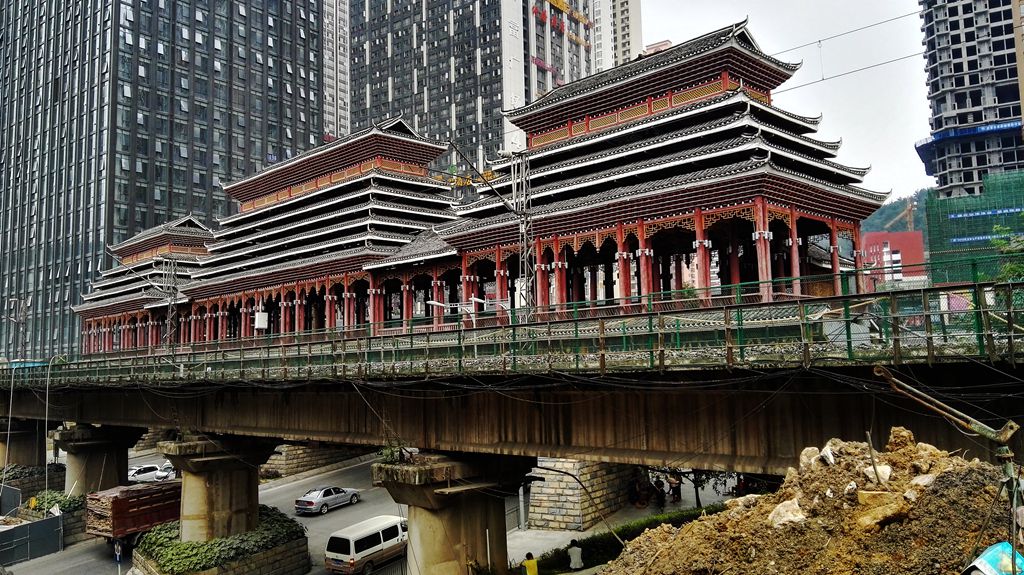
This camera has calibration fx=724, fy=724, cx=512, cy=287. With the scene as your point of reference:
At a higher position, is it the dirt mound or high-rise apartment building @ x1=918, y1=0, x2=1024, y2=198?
high-rise apartment building @ x1=918, y1=0, x2=1024, y2=198

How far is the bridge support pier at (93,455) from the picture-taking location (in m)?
40.6

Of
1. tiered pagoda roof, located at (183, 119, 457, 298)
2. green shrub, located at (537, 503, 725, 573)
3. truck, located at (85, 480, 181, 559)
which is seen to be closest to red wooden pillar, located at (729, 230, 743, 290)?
green shrub, located at (537, 503, 725, 573)

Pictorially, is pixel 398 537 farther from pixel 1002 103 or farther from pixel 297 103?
pixel 1002 103

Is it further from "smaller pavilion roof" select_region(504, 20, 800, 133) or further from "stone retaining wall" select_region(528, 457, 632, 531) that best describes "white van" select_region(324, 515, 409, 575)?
"smaller pavilion roof" select_region(504, 20, 800, 133)

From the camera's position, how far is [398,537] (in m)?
30.5

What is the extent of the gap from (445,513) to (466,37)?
11996 cm

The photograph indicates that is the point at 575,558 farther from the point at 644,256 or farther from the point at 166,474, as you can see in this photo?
the point at 166,474

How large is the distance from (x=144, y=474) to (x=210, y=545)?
22.7 meters

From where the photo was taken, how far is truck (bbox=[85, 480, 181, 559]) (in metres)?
32.7

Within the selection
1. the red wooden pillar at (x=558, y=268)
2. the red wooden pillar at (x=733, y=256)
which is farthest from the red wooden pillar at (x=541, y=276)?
the red wooden pillar at (x=733, y=256)

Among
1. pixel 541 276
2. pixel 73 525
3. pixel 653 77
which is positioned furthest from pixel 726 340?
pixel 73 525

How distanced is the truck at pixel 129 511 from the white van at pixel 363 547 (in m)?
10.3

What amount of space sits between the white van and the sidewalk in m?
4.91

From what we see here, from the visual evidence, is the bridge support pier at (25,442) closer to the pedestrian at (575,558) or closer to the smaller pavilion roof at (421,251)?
the smaller pavilion roof at (421,251)
